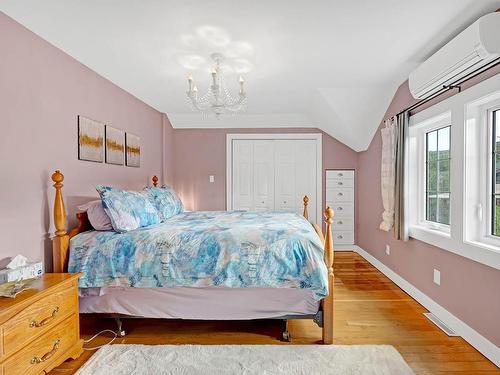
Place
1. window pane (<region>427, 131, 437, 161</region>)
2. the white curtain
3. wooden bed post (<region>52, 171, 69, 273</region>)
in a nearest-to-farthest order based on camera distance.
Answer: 1. wooden bed post (<region>52, 171, 69, 273</region>)
2. window pane (<region>427, 131, 437, 161</region>)
3. the white curtain

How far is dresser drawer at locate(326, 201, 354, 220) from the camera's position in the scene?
5297 millimetres

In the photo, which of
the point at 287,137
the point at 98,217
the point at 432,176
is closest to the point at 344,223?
the point at 287,137

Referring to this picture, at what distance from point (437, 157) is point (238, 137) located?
306cm

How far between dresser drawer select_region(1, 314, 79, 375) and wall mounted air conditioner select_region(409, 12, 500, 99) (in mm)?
3161

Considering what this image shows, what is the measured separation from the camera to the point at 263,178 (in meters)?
5.36

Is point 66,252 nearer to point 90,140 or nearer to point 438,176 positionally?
point 90,140

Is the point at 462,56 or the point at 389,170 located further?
the point at 389,170

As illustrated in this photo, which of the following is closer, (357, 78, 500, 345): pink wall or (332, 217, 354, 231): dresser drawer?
(357, 78, 500, 345): pink wall

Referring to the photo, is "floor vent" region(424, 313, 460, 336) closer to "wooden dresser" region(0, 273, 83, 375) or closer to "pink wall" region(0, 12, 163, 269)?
"wooden dresser" region(0, 273, 83, 375)

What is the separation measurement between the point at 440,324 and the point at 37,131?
137 inches

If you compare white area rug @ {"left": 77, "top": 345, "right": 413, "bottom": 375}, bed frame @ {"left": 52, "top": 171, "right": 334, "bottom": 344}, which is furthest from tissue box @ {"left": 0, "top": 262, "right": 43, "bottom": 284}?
white area rug @ {"left": 77, "top": 345, "right": 413, "bottom": 375}

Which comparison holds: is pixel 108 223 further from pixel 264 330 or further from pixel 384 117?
pixel 384 117

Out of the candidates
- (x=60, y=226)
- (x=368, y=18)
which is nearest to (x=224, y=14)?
(x=368, y=18)

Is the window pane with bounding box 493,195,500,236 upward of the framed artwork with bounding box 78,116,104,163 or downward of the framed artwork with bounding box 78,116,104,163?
downward
